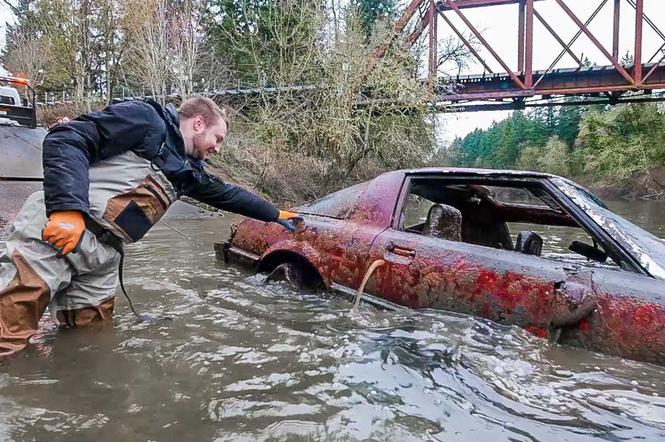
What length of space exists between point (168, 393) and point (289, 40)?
16.7 m

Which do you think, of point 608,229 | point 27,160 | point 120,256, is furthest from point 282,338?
point 27,160

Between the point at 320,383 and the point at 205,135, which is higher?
the point at 205,135

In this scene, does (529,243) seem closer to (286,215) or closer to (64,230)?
(286,215)

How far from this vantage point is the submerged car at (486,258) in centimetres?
236

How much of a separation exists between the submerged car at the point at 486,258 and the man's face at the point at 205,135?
1013mm

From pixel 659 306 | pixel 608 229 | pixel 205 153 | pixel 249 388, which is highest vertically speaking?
pixel 205 153

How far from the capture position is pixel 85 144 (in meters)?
2.33

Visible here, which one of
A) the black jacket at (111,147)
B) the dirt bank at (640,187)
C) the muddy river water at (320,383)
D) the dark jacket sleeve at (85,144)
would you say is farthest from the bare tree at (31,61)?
the dirt bank at (640,187)

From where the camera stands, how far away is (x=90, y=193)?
7.93ft

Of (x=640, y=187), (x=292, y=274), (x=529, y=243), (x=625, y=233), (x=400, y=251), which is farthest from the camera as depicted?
(x=640, y=187)

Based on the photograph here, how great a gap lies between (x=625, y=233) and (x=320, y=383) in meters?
1.80

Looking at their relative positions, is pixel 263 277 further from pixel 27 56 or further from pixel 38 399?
pixel 27 56

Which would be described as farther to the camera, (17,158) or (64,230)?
(17,158)

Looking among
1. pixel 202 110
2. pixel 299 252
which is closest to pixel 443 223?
pixel 299 252
